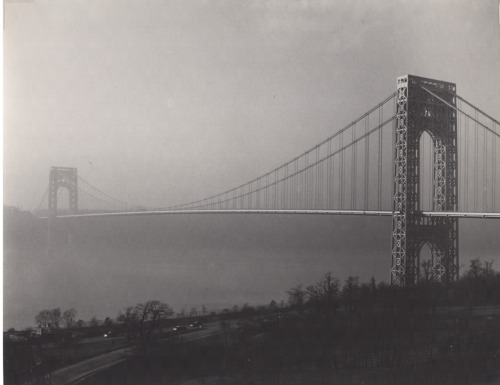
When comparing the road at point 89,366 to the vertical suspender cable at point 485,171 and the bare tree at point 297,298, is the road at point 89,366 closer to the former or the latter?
the bare tree at point 297,298

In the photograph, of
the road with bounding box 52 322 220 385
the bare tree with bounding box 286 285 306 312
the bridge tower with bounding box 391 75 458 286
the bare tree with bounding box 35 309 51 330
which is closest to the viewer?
the road with bounding box 52 322 220 385

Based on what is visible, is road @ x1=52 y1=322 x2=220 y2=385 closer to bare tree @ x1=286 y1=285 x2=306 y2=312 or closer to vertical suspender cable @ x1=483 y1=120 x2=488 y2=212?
bare tree @ x1=286 y1=285 x2=306 y2=312

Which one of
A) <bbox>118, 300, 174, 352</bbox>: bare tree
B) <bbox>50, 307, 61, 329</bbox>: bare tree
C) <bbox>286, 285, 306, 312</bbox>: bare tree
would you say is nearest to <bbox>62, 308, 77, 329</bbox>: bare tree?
<bbox>50, 307, 61, 329</bbox>: bare tree

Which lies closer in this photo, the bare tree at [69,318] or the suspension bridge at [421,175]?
the bare tree at [69,318]

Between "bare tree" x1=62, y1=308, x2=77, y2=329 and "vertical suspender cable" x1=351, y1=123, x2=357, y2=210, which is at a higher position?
"vertical suspender cable" x1=351, y1=123, x2=357, y2=210

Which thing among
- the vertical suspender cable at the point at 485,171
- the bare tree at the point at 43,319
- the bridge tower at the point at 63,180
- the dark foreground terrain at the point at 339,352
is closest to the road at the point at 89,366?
the dark foreground terrain at the point at 339,352

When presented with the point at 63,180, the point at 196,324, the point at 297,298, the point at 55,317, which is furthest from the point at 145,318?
the point at 297,298

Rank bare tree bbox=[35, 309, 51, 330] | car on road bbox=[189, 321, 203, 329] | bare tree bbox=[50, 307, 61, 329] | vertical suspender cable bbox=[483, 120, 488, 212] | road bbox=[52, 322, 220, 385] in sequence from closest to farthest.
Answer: road bbox=[52, 322, 220, 385] < bare tree bbox=[35, 309, 51, 330] < bare tree bbox=[50, 307, 61, 329] < car on road bbox=[189, 321, 203, 329] < vertical suspender cable bbox=[483, 120, 488, 212]

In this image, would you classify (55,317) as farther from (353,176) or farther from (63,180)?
(353,176)

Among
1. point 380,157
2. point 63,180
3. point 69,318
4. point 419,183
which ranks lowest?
point 69,318
